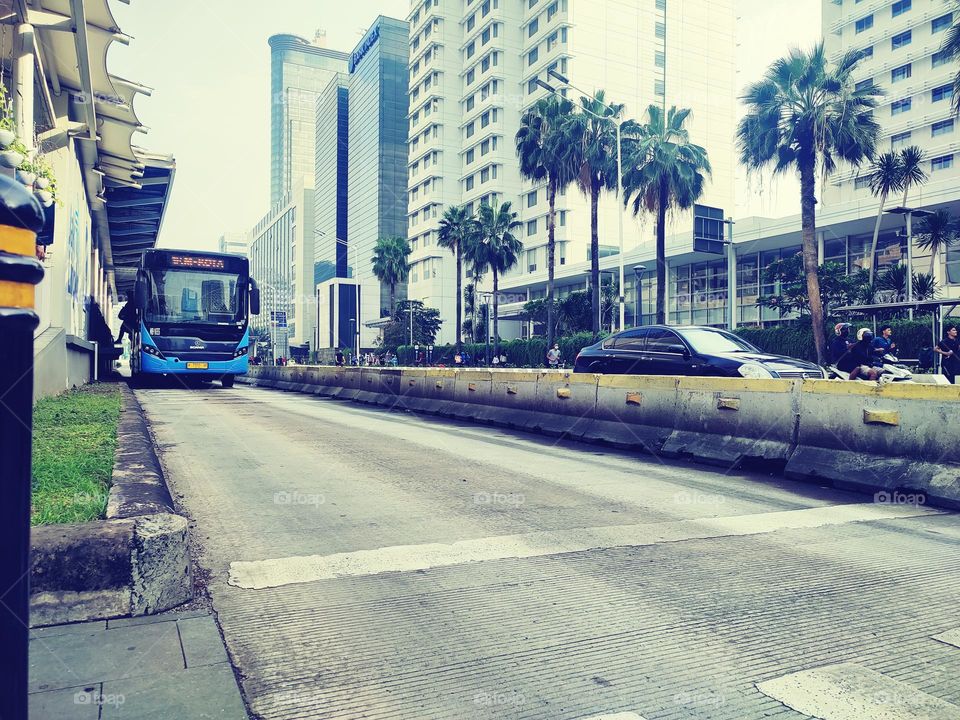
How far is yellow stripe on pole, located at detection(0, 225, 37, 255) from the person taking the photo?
4.31 ft

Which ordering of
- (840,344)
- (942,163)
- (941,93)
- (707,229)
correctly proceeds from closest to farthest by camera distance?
(840,344), (707,229), (942,163), (941,93)

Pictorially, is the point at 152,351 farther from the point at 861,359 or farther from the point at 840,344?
the point at 861,359

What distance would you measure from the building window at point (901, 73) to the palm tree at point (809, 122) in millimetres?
43185

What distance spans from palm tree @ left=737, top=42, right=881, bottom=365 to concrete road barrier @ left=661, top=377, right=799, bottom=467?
79.3 feet

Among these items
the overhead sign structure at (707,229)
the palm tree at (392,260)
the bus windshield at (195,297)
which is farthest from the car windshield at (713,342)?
the palm tree at (392,260)

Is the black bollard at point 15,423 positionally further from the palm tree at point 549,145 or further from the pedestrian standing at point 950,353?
the palm tree at point 549,145

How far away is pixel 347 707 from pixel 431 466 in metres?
5.33

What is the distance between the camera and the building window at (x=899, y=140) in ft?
207

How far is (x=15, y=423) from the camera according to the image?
1.36 m

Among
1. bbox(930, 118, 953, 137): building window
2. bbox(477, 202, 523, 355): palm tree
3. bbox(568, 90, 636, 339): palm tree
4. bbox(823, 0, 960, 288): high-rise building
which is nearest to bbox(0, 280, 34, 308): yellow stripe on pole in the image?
bbox(568, 90, 636, 339): palm tree

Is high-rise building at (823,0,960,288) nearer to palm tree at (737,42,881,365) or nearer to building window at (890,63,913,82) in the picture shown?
building window at (890,63,913,82)

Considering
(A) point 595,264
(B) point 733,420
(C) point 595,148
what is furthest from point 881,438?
(C) point 595,148

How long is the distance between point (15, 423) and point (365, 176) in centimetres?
14558

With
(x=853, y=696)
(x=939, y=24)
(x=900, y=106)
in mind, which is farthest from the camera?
(x=900, y=106)
